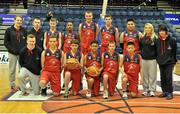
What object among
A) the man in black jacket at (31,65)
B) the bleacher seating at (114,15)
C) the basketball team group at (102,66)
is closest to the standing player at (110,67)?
the basketball team group at (102,66)

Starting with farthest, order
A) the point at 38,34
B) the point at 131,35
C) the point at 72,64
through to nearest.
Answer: the point at 38,34, the point at 131,35, the point at 72,64

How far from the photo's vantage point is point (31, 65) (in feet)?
20.0

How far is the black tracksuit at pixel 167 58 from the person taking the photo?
591cm

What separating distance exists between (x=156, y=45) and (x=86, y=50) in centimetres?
146

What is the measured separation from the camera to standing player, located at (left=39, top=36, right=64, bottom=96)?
6.02 meters

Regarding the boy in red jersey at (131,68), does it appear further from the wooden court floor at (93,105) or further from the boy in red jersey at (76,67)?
the boy in red jersey at (76,67)

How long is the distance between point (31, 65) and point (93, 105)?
1459 millimetres

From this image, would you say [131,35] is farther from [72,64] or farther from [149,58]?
[72,64]

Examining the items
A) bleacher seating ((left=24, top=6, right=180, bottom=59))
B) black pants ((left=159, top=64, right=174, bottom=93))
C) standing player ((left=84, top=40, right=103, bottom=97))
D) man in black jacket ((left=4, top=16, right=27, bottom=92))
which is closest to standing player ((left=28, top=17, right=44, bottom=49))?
man in black jacket ((left=4, top=16, right=27, bottom=92))

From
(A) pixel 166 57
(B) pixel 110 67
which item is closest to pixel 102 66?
(B) pixel 110 67

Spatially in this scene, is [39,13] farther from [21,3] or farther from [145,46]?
[145,46]

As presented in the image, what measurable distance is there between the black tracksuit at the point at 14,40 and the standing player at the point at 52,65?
65cm

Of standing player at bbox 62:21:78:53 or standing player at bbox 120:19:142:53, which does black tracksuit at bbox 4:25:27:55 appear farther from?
standing player at bbox 120:19:142:53

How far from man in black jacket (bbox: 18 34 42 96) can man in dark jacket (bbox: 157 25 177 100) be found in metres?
2.08
